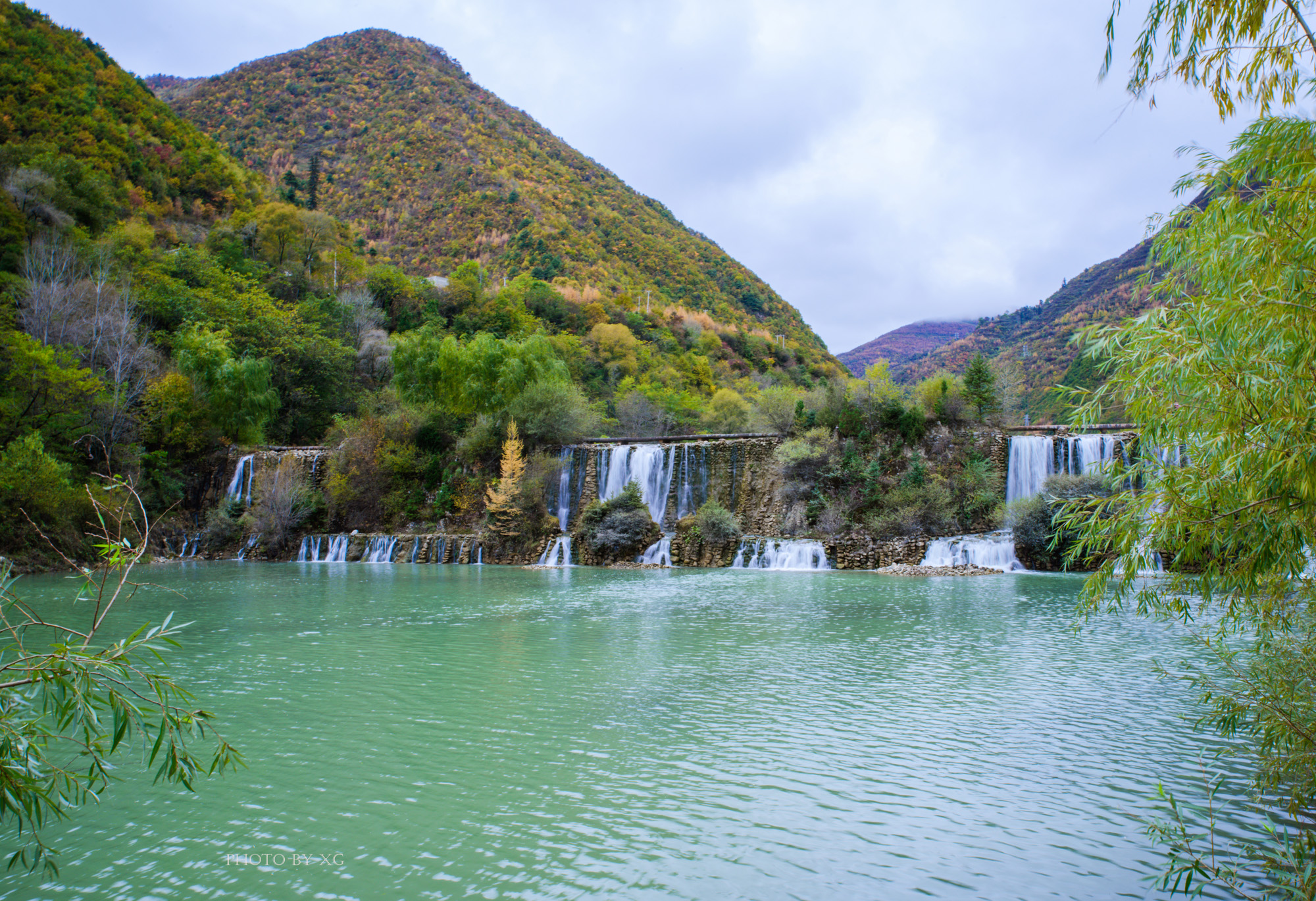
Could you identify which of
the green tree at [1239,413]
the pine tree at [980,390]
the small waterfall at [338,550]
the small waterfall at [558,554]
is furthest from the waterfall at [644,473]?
the green tree at [1239,413]

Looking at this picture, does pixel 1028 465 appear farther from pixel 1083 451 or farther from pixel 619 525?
pixel 619 525

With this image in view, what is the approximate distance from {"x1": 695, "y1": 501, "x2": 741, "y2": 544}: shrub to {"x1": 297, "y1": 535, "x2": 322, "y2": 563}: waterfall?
16.3 metres

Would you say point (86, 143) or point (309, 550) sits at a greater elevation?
point (86, 143)

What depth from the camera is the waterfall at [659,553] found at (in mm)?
27562

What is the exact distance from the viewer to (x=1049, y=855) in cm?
435

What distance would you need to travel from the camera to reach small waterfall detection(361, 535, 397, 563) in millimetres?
29578

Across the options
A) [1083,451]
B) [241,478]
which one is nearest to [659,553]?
[1083,451]

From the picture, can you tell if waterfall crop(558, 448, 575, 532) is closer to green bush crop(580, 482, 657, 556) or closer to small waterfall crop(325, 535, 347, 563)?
green bush crop(580, 482, 657, 556)

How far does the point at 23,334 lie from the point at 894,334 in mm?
120399

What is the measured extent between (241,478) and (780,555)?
24629 mm

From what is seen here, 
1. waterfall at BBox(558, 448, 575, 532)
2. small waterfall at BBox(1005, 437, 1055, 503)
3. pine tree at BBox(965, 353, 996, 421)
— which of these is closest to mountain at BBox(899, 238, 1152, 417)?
pine tree at BBox(965, 353, 996, 421)

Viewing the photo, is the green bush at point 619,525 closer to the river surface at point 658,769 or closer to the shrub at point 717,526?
the shrub at point 717,526

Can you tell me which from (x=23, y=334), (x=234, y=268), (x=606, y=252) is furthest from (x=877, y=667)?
(x=606, y=252)

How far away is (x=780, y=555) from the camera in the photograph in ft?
84.6
